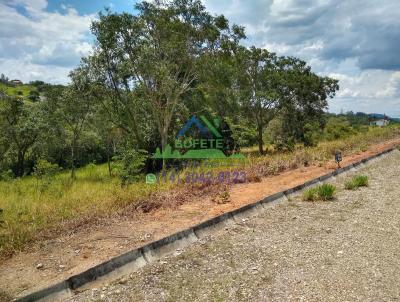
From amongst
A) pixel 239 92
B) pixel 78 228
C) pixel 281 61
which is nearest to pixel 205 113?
pixel 239 92

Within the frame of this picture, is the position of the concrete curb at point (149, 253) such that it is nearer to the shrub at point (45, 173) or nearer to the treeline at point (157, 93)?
the treeline at point (157, 93)

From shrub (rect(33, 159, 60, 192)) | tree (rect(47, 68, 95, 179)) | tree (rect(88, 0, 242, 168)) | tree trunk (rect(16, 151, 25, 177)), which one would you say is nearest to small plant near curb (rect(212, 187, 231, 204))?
shrub (rect(33, 159, 60, 192))

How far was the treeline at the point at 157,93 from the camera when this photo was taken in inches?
739

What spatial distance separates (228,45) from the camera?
20156 millimetres

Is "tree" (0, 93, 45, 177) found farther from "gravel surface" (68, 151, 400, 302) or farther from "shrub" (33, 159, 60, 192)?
"gravel surface" (68, 151, 400, 302)

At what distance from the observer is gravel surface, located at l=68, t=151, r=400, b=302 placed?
13.2 feet

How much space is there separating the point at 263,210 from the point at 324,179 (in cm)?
418

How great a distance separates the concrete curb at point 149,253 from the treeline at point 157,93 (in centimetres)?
477

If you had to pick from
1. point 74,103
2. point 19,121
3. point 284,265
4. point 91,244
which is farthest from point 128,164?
point 19,121

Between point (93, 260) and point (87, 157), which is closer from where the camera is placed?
point (93, 260)

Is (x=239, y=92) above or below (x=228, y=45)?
below

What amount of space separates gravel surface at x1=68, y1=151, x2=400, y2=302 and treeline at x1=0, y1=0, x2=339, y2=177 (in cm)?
593

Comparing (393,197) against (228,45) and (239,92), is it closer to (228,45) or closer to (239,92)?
(228,45)

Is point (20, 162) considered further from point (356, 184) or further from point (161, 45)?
point (356, 184)
